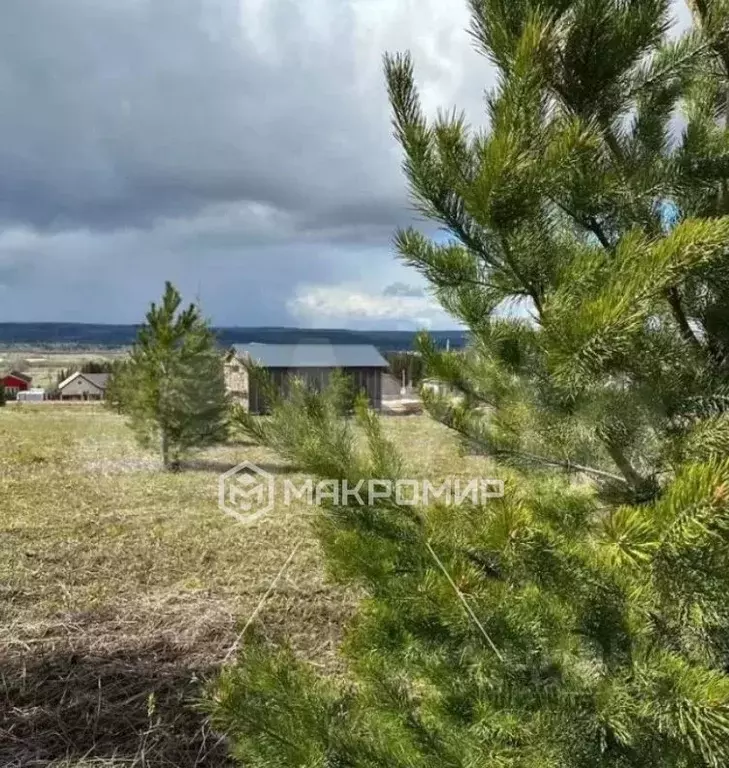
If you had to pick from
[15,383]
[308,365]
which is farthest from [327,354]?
[15,383]

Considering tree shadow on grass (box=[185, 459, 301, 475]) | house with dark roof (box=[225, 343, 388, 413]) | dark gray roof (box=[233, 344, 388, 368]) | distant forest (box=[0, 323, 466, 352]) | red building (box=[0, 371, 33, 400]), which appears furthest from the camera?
red building (box=[0, 371, 33, 400])

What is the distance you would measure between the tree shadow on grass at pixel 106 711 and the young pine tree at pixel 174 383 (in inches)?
136

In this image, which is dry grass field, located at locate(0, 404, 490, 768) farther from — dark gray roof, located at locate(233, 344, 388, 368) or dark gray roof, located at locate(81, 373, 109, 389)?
dark gray roof, located at locate(81, 373, 109, 389)

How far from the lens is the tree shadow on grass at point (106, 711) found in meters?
1.83

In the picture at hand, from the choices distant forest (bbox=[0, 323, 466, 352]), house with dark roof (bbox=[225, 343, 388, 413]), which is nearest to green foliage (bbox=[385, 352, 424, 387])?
house with dark roof (bbox=[225, 343, 388, 413])

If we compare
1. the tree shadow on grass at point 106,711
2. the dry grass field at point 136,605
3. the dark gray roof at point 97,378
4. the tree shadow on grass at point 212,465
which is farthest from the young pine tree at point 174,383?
the tree shadow on grass at point 106,711

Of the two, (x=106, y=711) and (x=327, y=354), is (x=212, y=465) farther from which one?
(x=106, y=711)

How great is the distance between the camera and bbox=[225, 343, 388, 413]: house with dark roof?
1.09 m

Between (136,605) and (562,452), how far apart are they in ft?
7.34

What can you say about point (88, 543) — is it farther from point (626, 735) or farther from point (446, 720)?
point (626, 735)

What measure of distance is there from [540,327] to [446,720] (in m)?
0.61

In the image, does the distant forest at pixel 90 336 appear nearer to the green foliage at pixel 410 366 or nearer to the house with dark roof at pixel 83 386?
the green foliage at pixel 410 366

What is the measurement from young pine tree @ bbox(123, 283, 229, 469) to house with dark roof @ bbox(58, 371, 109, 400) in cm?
137

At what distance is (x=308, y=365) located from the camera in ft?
8.39
